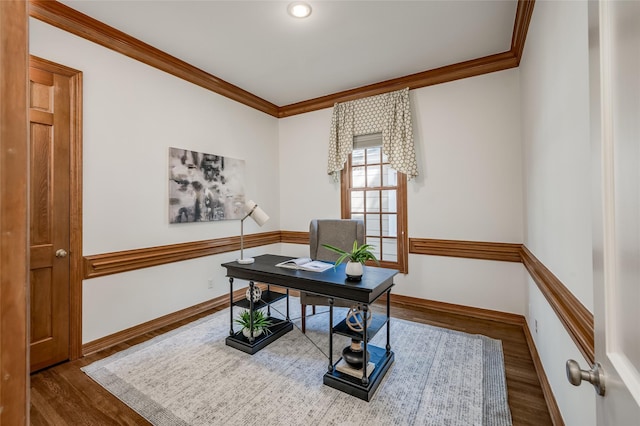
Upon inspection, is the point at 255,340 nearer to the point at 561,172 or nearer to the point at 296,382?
the point at 296,382

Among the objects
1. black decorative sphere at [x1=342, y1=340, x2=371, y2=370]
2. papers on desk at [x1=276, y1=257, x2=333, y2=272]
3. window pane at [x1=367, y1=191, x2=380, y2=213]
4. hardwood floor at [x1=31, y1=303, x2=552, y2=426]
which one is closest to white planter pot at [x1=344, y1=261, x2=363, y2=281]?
papers on desk at [x1=276, y1=257, x2=333, y2=272]

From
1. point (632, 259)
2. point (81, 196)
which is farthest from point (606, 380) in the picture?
point (81, 196)

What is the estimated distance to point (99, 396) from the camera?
1.89 metres

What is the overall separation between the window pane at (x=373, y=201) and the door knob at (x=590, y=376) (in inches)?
128

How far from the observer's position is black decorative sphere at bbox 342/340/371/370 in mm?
1978

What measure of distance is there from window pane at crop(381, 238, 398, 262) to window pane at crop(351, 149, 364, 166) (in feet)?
3.64

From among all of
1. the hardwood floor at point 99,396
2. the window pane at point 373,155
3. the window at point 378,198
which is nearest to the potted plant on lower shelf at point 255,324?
the hardwood floor at point 99,396

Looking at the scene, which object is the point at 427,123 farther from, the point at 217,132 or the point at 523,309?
the point at 217,132

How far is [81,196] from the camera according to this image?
2.39 meters

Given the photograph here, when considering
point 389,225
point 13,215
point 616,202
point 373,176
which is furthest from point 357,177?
point 13,215

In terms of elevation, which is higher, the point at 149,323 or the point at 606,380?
the point at 606,380

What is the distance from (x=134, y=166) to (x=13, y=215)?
268 cm

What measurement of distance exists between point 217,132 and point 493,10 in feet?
9.88

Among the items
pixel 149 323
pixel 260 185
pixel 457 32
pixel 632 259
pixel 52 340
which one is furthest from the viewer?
pixel 260 185
